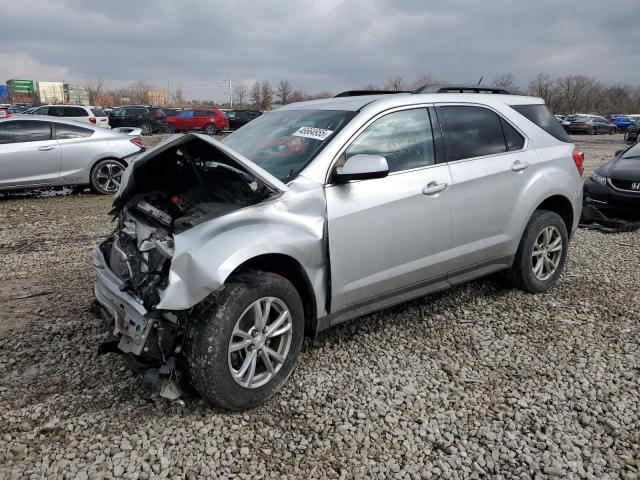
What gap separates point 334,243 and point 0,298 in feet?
11.0

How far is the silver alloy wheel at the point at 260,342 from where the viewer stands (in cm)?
283

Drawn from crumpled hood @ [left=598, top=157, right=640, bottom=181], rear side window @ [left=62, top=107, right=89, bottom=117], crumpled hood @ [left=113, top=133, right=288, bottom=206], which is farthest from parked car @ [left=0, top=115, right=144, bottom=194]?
rear side window @ [left=62, top=107, right=89, bottom=117]

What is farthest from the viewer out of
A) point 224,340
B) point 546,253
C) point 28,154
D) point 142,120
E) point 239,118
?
point 239,118

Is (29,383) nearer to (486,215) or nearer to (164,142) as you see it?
(164,142)

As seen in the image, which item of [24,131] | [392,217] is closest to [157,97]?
[24,131]

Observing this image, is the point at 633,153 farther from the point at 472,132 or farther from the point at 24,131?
the point at 24,131

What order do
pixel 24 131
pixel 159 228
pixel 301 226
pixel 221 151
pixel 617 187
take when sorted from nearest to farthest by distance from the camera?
pixel 221 151
pixel 301 226
pixel 159 228
pixel 617 187
pixel 24 131

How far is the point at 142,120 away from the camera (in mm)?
28109

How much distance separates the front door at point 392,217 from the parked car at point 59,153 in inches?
292

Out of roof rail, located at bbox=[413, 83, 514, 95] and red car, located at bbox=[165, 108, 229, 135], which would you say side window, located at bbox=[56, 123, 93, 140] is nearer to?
roof rail, located at bbox=[413, 83, 514, 95]

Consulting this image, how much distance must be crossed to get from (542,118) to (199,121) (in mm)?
26251

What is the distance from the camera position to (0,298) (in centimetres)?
456

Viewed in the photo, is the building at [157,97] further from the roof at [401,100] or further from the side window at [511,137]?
the side window at [511,137]

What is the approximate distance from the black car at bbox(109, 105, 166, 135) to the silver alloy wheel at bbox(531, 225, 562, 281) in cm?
2662
